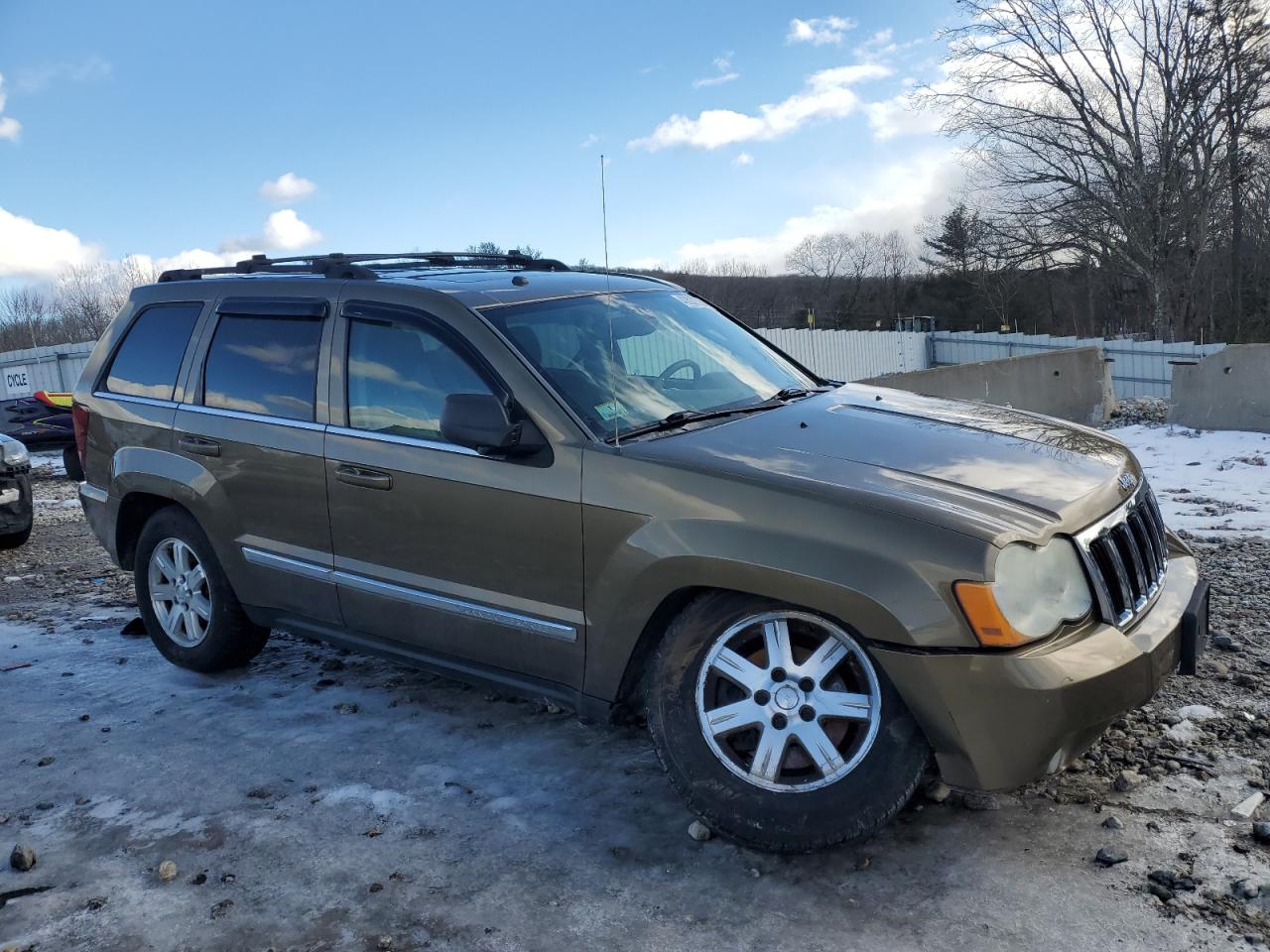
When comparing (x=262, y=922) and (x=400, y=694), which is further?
(x=400, y=694)

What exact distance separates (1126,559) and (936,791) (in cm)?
101

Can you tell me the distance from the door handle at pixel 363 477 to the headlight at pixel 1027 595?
7.25 ft

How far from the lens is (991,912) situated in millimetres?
2830

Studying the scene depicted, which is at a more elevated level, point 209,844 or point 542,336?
point 542,336

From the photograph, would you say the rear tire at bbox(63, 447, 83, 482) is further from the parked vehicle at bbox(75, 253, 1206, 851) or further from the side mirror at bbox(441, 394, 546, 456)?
the side mirror at bbox(441, 394, 546, 456)

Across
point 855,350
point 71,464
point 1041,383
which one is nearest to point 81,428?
point 71,464

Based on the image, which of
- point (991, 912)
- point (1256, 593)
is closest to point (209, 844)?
point (991, 912)

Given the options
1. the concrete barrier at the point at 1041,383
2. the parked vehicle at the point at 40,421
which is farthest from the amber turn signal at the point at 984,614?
the parked vehicle at the point at 40,421

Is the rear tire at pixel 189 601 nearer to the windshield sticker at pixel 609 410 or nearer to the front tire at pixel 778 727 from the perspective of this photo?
the windshield sticker at pixel 609 410

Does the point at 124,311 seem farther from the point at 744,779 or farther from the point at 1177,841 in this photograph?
the point at 1177,841

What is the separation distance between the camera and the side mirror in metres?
3.47

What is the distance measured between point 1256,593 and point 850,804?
3.53m

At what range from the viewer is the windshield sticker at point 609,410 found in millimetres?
3648

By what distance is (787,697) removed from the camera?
122 inches
